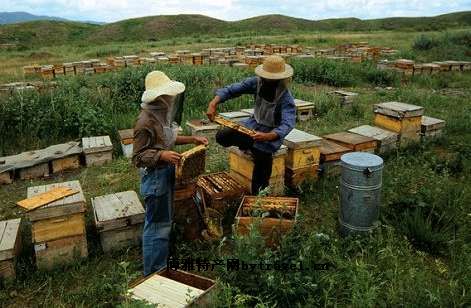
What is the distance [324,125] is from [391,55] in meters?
11.7

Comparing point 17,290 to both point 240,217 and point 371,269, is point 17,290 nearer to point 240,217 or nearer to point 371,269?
point 240,217

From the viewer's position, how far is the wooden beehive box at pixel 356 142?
5770 mm

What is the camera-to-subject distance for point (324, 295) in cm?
322

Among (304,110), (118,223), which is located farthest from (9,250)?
(304,110)

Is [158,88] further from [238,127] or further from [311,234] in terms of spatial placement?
[311,234]

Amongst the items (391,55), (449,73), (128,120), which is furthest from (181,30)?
(128,120)

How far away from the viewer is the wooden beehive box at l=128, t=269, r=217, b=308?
269 centimetres

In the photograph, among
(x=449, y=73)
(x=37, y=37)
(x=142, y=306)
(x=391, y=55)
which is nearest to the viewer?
(x=142, y=306)

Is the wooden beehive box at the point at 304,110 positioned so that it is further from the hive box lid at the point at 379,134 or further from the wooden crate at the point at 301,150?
the wooden crate at the point at 301,150

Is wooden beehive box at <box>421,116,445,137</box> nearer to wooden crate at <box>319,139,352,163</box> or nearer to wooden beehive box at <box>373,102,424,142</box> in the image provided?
wooden beehive box at <box>373,102,424,142</box>

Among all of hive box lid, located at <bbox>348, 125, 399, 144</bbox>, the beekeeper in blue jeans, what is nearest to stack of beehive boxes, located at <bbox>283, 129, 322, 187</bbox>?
hive box lid, located at <bbox>348, 125, 399, 144</bbox>

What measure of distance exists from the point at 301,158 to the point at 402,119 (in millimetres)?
2293

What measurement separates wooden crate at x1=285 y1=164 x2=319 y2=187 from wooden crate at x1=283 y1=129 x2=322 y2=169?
0.05m

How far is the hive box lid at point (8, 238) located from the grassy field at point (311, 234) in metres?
0.26
